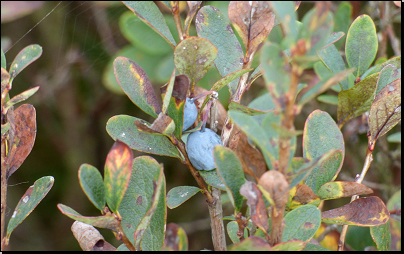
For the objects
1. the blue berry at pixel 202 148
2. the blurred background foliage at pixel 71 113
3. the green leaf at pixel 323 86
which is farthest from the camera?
the blurred background foliage at pixel 71 113

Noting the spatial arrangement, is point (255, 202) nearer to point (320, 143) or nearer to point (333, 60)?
point (320, 143)

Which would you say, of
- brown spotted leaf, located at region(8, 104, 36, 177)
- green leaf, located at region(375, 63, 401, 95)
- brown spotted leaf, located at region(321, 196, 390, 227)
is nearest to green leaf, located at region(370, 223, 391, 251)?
brown spotted leaf, located at region(321, 196, 390, 227)

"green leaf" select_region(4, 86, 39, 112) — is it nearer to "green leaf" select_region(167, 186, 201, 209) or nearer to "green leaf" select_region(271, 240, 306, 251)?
"green leaf" select_region(167, 186, 201, 209)

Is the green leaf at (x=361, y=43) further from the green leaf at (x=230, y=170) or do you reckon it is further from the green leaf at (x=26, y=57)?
the green leaf at (x=26, y=57)

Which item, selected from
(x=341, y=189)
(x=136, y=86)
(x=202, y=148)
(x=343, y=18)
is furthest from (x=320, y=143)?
(x=343, y=18)

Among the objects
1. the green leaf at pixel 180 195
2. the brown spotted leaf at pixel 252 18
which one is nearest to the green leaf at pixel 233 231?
the green leaf at pixel 180 195

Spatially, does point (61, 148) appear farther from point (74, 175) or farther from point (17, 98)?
point (17, 98)
